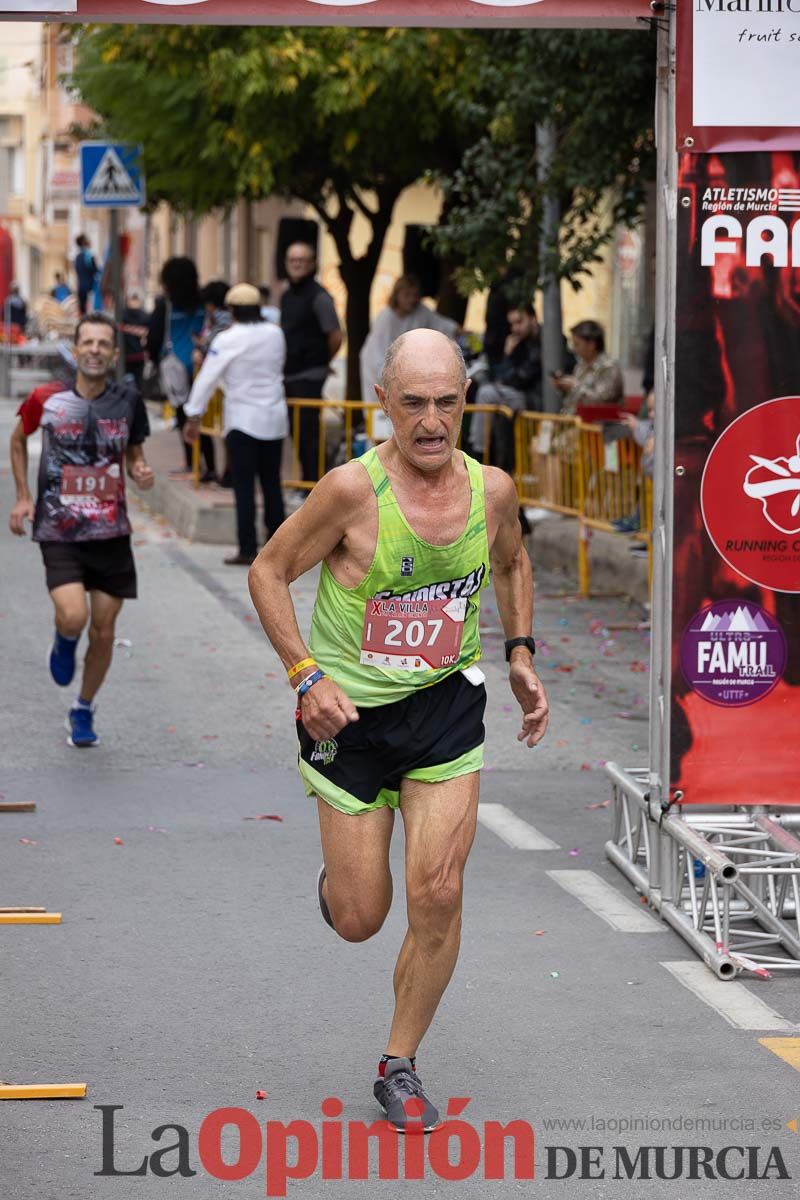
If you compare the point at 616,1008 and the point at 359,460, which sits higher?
the point at 359,460

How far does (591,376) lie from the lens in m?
15.6

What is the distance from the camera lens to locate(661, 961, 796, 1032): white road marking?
19.9ft

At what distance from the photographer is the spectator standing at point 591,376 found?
15547mm

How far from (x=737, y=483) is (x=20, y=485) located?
371 cm

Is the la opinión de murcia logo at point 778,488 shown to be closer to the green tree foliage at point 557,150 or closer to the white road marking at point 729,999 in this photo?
the white road marking at point 729,999

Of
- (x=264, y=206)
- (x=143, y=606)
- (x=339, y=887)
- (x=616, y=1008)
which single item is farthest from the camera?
(x=264, y=206)

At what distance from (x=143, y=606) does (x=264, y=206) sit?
30.0 metres

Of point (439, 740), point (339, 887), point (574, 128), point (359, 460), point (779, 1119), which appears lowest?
point (779, 1119)

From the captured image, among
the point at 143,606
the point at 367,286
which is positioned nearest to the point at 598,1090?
the point at 143,606

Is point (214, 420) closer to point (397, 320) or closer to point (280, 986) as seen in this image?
point (397, 320)

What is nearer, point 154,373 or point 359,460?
point 359,460

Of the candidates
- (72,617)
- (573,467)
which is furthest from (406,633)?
(573,467)

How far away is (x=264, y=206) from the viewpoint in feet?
141

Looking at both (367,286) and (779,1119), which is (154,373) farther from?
(779,1119)
